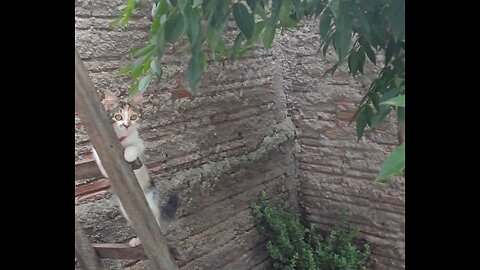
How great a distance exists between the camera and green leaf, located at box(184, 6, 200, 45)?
2.38ft

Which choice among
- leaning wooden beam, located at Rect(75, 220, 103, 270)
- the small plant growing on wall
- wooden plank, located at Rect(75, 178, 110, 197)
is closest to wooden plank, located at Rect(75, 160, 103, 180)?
leaning wooden beam, located at Rect(75, 220, 103, 270)

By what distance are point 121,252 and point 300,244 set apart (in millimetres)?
1313

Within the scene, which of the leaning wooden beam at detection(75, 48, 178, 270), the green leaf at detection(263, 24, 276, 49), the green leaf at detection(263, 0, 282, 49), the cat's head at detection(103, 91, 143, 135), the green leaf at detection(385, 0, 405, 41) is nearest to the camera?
the leaning wooden beam at detection(75, 48, 178, 270)

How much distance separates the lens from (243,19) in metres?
0.84

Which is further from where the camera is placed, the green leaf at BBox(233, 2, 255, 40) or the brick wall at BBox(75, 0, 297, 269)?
the brick wall at BBox(75, 0, 297, 269)

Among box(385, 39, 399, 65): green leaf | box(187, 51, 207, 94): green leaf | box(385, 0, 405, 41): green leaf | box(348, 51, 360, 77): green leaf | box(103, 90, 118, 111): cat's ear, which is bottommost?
box(103, 90, 118, 111): cat's ear

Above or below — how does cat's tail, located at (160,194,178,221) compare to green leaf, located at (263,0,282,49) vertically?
below

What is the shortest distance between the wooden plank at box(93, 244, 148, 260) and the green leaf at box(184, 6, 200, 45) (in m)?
0.35

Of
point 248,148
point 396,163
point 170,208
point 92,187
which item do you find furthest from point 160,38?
point 248,148

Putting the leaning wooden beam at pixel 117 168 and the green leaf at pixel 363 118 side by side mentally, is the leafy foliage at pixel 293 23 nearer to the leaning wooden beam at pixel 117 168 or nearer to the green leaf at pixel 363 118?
the green leaf at pixel 363 118

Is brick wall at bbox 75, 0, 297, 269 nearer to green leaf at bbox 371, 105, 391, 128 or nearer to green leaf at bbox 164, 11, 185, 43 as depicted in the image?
green leaf at bbox 164, 11, 185, 43

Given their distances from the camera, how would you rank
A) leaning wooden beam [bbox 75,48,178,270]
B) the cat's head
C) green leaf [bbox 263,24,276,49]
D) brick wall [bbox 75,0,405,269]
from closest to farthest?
leaning wooden beam [bbox 75,48,178,270] → green leaf [bbox 263,24,276,49] → the cat's head → brick wall [bbox 75,0,405,269]
